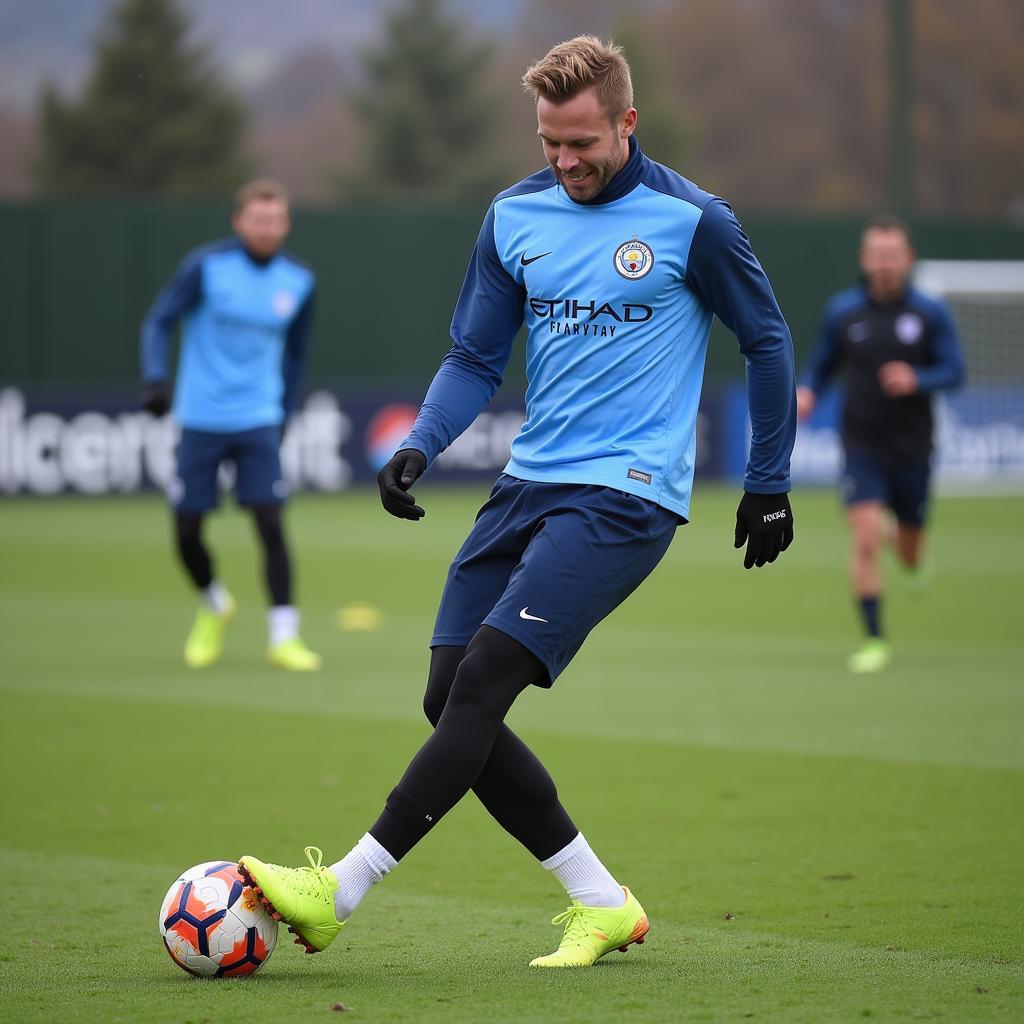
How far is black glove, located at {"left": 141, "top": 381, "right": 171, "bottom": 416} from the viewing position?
10453mm

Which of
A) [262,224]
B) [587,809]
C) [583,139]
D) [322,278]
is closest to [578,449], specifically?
[583,139]

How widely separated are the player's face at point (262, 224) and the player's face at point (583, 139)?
20.0 ft

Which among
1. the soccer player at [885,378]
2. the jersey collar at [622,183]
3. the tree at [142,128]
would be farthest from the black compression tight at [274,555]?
the tree at [142,128]

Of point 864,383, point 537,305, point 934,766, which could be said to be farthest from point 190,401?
point 537,305

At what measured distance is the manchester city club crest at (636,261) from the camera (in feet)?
16.0

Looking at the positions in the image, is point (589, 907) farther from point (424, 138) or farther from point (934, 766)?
point (424, 138)

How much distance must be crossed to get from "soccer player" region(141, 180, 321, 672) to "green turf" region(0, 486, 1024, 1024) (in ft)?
1.43

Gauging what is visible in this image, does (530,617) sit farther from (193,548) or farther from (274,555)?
(193,548)

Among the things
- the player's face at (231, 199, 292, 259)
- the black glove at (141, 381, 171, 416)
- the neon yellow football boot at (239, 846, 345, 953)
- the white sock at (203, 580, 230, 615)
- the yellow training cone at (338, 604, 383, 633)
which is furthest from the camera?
the yellow training cone at (338, 604, 383, 633)

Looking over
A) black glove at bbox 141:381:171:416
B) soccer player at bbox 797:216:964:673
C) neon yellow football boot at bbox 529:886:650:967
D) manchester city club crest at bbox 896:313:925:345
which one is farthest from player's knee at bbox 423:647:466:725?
manchester city club crest at bbox 896:313:925:345

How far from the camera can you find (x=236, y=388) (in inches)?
427

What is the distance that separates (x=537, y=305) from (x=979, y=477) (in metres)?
21.9

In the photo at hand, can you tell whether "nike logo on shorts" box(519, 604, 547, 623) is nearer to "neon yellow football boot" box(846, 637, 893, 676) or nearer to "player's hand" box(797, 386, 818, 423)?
"player's hand" box(797, 386, 818, 423)

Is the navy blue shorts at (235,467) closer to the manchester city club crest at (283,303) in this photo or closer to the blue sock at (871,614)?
the manchester city club crest at (283,303)
